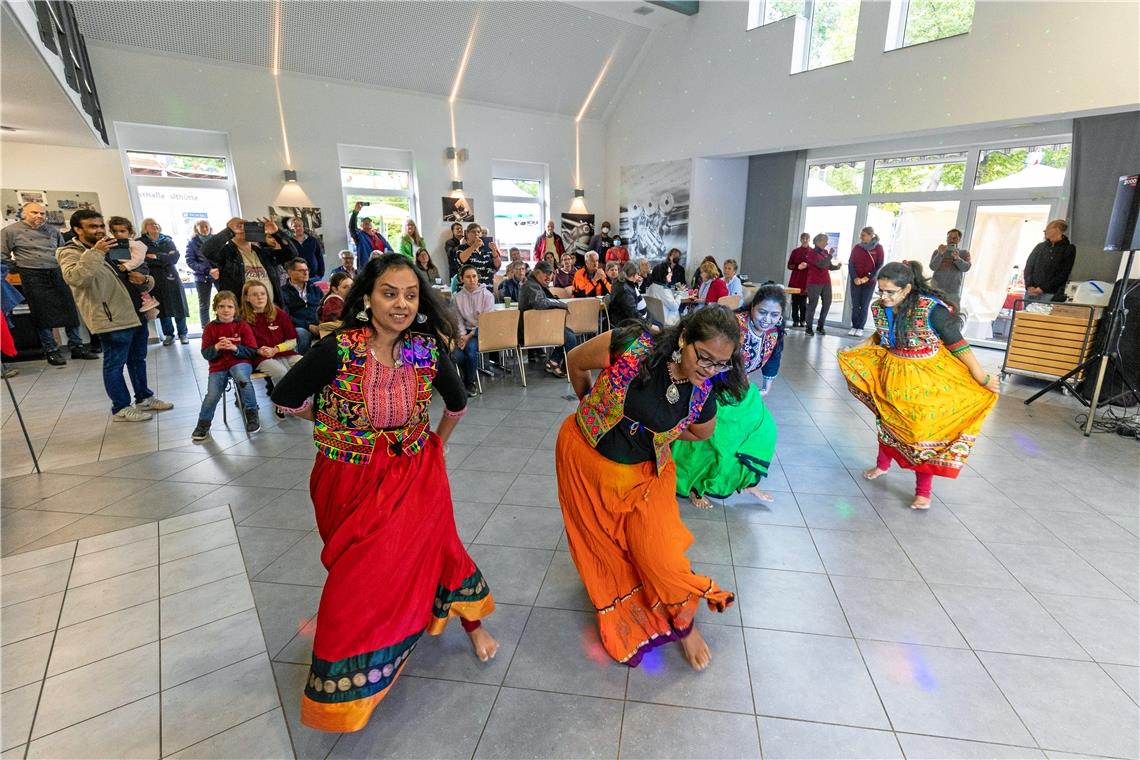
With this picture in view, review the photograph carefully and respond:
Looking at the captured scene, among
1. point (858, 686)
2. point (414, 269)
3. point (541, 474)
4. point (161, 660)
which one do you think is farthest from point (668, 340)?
point (161, 660)

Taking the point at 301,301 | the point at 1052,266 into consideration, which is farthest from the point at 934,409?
the point at 301,301

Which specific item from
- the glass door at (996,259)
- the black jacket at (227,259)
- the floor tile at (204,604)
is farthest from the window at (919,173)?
the floor tile at (204,604)

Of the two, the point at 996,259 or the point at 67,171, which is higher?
the point at 67,171

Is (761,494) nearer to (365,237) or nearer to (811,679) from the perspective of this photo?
(811,679)

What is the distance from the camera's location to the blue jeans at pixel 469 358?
17.6 feet

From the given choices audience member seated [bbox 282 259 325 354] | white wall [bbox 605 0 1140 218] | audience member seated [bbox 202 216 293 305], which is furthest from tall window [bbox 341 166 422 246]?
white wall [bbox 605 0 1140 218]

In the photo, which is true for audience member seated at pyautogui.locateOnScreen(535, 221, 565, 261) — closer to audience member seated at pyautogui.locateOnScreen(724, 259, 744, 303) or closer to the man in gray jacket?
audience member seated at pyautogui.locateOnScreen(724, 259, 744, 303)

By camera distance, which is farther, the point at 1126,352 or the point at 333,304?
the point at 1126,352

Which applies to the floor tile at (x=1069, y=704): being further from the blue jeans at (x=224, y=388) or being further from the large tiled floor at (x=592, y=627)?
the blue jeans at (x=224, y=388)

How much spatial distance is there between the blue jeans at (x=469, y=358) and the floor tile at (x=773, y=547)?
328 cm

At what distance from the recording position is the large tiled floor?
1744 mm

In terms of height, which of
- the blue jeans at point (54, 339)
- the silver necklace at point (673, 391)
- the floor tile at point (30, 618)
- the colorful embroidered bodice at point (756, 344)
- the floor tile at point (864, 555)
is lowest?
the floor tile at point (30, 618)

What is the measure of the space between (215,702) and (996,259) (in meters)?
9.62

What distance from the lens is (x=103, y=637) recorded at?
2152 mm
